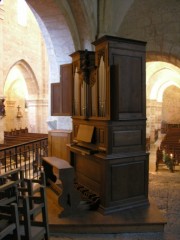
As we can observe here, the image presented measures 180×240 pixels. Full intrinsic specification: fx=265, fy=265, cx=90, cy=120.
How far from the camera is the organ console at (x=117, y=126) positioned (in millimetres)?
4277

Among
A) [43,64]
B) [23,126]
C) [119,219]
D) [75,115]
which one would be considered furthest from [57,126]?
[23,126]

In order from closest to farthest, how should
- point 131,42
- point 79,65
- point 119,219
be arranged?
point 119,219
point 131,42
point 79,65

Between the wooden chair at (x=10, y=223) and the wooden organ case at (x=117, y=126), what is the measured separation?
2006mm

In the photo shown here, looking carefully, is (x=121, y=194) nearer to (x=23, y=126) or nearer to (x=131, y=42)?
(x=131, y=42)

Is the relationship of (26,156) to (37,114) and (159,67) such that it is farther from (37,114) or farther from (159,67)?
(37,114)

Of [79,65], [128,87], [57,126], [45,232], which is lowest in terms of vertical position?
[45,232]

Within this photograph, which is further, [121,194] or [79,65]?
[79,65]

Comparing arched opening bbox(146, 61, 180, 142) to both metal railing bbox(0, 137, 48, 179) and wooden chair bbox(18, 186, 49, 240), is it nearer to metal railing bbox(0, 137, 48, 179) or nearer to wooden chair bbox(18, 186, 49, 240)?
metal railing bbox(0, 137, 48, 179)

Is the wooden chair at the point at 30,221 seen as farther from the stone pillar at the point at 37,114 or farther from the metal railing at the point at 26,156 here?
the stone pillar at the point at 37,114

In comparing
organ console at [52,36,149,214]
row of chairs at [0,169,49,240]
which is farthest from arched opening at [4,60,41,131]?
row of chairs at [0,169,49,240]

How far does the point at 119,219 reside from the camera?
4082 mm

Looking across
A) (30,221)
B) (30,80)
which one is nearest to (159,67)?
(30,80)

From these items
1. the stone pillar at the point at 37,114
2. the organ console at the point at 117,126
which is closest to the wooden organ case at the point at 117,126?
the organ console at the point at 117,126

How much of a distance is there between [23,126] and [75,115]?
56.5 ft
